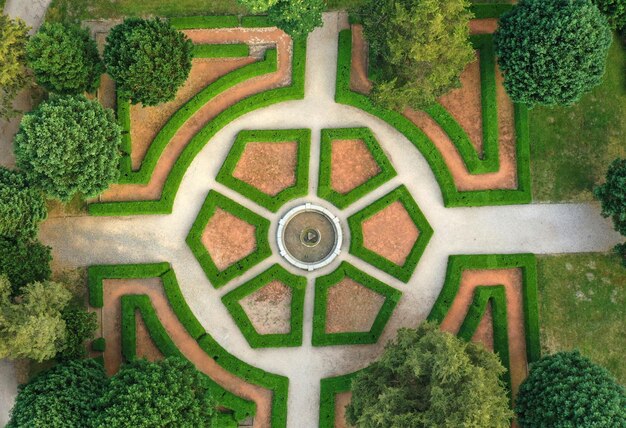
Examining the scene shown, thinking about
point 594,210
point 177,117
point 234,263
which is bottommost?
point 234,263

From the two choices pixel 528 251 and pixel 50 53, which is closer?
pixel 50 53

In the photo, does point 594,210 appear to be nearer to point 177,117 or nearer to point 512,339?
point 512,339

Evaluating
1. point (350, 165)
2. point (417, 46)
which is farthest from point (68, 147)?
point (417, 46)

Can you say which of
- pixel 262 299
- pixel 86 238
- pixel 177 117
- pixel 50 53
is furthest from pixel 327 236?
pixel 50 53

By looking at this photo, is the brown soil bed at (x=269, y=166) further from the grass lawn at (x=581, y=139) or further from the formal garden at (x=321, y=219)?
the grass lawn at (x=581, y=139)

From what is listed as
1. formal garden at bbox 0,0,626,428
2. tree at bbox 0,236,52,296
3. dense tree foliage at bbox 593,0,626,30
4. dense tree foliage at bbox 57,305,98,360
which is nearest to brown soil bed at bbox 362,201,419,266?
formal garden at bbox 0,0,626,428

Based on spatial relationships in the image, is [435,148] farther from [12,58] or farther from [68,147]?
[12,58]

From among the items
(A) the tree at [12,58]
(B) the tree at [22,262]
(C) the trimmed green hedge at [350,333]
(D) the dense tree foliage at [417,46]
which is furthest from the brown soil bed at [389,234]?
(A) the tree at [12,58]
